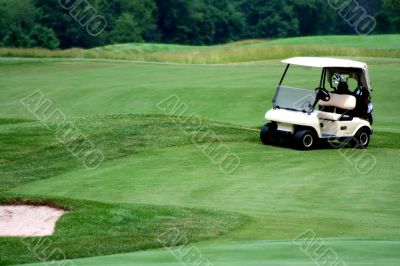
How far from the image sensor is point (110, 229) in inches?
492

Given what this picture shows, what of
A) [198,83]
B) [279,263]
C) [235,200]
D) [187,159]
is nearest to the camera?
[279,263]

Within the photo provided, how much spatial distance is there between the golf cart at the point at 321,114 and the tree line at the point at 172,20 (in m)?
65.0

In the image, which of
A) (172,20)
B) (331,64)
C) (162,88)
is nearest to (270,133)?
(331,64)

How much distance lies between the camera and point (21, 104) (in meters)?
30.1

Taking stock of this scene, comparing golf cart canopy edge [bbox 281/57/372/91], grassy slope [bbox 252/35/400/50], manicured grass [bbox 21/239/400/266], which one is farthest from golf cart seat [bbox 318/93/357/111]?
grassy slope [bbox 252/35/400/50]

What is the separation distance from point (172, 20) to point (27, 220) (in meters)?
104

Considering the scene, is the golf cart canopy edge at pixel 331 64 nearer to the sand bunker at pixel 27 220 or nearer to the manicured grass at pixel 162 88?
the manicured grass at pixel 162 88

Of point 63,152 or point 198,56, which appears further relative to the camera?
point 198,56

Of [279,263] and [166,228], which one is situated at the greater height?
[279,263]

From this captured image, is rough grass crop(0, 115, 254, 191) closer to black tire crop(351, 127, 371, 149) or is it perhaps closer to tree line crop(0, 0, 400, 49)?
black tire crop(351, 127, 371, 149)

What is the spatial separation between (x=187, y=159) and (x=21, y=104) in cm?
1328

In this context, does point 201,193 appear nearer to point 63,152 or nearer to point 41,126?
point 63,152

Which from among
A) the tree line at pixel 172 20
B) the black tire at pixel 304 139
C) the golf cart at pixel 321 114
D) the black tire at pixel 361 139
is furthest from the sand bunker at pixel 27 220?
the tree line at pixel 172 20

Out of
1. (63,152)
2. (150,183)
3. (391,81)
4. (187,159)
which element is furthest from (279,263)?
(391,81)
